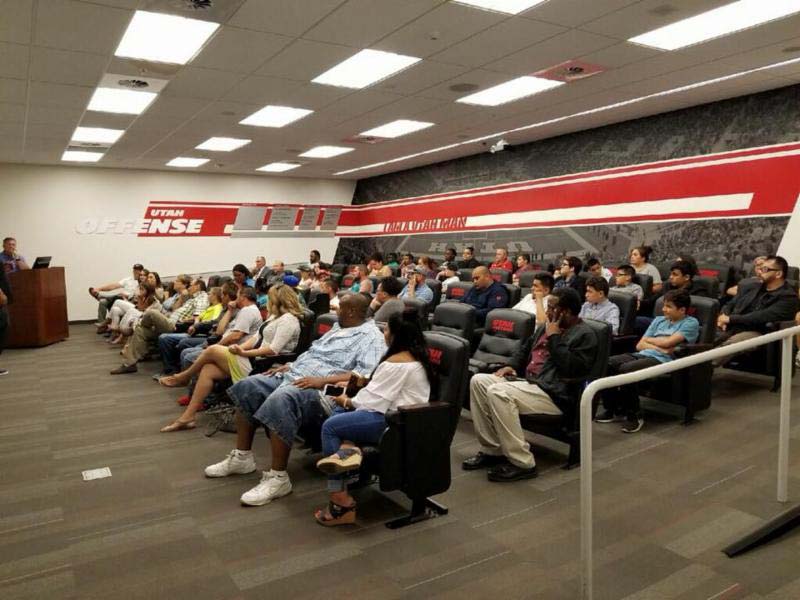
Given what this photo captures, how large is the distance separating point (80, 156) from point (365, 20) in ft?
26.6

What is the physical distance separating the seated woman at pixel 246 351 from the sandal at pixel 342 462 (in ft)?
5.75

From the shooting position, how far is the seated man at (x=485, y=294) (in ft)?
19.2

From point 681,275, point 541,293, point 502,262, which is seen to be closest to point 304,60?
point 541,293

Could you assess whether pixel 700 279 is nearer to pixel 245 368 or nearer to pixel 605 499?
pixel 605 499

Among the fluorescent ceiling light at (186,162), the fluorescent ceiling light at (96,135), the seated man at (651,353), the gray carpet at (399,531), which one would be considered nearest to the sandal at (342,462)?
the gray carpet at (399,531)

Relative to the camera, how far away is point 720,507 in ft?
9.54

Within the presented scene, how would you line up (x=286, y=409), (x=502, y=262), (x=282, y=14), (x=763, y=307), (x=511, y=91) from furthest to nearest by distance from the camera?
(x=502, y=262) → (x=511, y=91) → (x=763, y=307) → (x=282, y=14) → (x=286, y=409)

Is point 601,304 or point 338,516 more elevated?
point 601,304

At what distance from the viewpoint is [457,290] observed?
6.71m

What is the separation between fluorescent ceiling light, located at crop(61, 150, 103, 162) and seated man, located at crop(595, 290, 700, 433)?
939 centimetres

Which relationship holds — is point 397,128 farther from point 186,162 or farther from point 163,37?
point 186,162

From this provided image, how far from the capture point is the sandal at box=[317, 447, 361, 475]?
104 inches

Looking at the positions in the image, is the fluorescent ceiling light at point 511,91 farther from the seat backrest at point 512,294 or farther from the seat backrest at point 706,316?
the seat backrest at point 706,316

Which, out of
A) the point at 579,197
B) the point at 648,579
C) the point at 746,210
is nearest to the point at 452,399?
the point at 648,579
